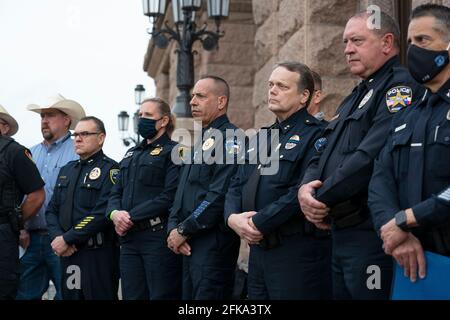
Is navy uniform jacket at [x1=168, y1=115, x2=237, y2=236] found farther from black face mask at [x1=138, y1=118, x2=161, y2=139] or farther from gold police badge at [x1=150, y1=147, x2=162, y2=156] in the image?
black face mask at [x1=138, y1=118, x2=161, y2=139]

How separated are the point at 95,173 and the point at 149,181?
0.78 meters

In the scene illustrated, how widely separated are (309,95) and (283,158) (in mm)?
603

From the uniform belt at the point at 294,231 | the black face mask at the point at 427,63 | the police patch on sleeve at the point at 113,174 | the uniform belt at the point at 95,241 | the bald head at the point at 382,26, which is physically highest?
the bald head at the point at 382,26

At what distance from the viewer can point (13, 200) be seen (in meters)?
6.91

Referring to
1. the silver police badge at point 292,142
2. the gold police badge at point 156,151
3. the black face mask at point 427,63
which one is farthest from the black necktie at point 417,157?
the gold police badge at point 156,151

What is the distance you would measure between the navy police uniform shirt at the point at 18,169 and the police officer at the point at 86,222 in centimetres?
37

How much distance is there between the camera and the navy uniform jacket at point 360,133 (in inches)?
170

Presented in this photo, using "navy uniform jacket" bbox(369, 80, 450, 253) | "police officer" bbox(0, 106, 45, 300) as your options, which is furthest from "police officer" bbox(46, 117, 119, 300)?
"navy uniform jacket" bbox(369, 80, 450, 253)

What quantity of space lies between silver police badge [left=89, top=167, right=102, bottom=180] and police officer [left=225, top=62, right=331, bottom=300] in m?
2.05

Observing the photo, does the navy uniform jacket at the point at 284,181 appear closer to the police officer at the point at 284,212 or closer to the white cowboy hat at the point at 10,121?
the police officer at the point at 284,212

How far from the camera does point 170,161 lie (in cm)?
686

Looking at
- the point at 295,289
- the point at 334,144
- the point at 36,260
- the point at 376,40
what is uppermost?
the point at 376,40
